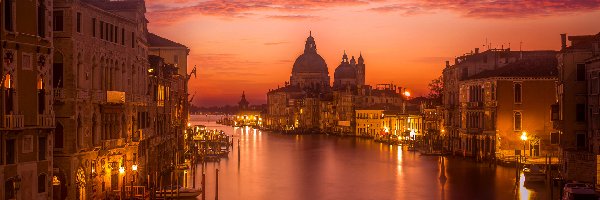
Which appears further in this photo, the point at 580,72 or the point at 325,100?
the point at 325,100

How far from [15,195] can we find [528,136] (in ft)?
140

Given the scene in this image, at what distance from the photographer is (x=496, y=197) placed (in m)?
40.5

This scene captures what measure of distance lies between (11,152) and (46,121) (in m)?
1.99

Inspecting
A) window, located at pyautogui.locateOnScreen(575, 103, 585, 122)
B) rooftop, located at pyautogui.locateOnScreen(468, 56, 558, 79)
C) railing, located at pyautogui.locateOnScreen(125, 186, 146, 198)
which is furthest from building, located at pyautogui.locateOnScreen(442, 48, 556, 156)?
railing, located at pyautogui.locateOnScreen(125, 186, 146, 198)

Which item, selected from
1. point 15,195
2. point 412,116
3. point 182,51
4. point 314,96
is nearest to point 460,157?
point 182,51

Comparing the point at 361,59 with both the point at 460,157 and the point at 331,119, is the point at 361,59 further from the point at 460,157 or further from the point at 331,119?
the point at 460,157

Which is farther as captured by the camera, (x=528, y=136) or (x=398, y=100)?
(x=398, y=100)

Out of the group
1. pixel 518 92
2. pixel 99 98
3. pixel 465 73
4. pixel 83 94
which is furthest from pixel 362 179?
pixel 83 94

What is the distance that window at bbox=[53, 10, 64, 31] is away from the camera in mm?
27375

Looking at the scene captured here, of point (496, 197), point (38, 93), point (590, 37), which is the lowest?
point (496, 197)

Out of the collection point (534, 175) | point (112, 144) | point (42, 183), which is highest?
point (112, 144)

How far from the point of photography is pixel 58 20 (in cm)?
2741

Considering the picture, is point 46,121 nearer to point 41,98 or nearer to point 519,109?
point 41,98

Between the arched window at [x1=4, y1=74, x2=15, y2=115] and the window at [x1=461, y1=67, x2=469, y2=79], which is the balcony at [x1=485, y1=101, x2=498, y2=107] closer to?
the window at [x1=461, y1=67, x2=469, y2=79]
